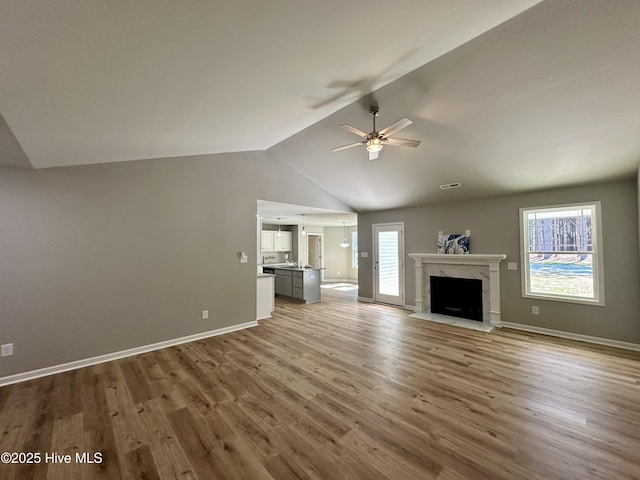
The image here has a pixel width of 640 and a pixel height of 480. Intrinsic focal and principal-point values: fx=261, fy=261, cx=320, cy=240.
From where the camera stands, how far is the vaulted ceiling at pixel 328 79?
138 centimetres

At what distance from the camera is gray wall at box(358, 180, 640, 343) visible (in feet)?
12.3

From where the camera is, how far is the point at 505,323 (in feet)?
15.7

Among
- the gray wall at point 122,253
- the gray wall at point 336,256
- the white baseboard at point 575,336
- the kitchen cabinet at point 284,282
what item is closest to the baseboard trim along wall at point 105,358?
the gray wall at point 122,253

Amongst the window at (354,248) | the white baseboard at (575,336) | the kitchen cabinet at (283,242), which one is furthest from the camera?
the window at (354,248)

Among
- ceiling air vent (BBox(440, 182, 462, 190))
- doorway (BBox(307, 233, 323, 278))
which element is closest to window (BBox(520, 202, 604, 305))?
ceiling air vent (BBox(440, 182, 462, 190))

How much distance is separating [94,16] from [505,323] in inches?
246

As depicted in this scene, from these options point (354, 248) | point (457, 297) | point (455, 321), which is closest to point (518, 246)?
point (457, 297)

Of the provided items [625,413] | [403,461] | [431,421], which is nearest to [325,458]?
[403,461]

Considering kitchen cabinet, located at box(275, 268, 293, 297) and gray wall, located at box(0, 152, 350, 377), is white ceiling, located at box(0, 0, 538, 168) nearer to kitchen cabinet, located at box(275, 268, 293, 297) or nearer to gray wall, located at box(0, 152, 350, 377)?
gray wall, located at box(0, 152, 350, 377)

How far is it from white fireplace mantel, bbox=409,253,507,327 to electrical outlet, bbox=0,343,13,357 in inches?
249

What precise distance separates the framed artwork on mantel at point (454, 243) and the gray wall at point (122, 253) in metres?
3.88

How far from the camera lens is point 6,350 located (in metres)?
2.83

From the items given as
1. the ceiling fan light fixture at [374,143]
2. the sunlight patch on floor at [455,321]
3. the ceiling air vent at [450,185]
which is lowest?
the sunlight patch on floor at [455,321]

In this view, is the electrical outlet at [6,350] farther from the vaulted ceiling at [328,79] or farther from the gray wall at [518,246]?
the gray wall at [518,246]
